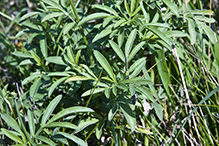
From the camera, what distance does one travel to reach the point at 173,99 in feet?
5.68

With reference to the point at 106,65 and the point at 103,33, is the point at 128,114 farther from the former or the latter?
the point at 103,33

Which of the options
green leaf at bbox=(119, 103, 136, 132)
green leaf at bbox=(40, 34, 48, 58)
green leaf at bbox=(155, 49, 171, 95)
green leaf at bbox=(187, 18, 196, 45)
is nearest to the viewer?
green leaf at bbox=(119, 103, 136, 132)

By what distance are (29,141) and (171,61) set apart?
3.69ft

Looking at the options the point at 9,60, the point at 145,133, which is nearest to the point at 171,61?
the point at 145,133

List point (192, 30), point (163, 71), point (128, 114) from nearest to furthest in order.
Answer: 1. point (128, 114)
2. point (192, 30)
3. point (163, 71)

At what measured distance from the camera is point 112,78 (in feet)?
4.15

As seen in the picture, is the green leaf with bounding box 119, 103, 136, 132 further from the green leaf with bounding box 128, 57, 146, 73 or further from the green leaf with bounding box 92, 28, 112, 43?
the green leaf with bounding box 92, 28, 112, 43

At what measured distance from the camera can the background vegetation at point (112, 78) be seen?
1.28m

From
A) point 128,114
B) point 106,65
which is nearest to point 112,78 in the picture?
point 106,65

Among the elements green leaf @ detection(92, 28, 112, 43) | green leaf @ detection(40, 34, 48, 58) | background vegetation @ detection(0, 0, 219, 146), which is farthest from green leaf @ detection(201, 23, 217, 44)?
green leaf @ detection(40, 34, 48, 58)


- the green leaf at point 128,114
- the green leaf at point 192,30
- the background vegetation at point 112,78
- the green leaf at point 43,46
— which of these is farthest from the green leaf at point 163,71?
the green leaf at point 43,46

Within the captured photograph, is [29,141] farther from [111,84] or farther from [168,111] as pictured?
[168,111]

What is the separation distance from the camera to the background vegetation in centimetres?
128

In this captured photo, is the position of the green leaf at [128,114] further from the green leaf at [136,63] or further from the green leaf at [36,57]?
the green leaf at [36,57]
